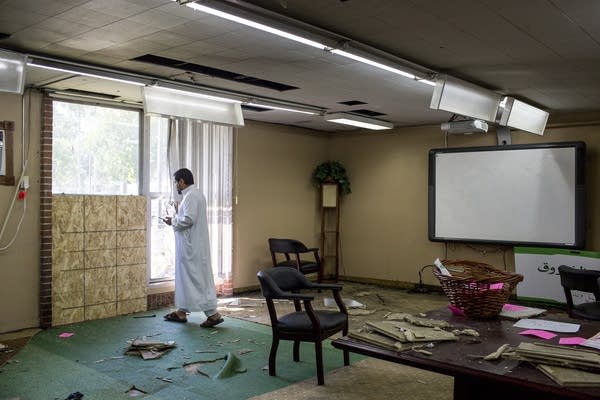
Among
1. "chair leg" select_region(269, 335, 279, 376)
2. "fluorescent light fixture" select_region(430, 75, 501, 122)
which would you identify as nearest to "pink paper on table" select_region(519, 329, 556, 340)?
"chair leg" select_region(269, 335, 279, 376)

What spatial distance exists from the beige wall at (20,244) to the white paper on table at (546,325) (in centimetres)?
487

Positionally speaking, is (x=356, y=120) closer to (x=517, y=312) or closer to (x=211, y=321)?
(x=211, y=321)

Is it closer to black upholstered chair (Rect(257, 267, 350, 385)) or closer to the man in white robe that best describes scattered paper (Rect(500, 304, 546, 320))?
black upholstered chair (Rect(257, 267, 350, 385))

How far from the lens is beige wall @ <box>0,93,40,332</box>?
5488 millimetres

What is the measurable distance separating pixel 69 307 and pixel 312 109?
3637 millimetres

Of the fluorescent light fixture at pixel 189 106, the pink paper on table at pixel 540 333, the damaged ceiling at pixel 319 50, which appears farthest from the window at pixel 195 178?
the pink paper on table at pixel 540 333

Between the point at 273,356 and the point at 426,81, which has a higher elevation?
the point at 426,81

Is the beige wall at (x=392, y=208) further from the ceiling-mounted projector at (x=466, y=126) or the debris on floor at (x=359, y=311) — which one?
the debris on floor at (x=359, y=311)

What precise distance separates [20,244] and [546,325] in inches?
198

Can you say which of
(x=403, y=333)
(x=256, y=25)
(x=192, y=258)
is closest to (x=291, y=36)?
(x=256, y=25)

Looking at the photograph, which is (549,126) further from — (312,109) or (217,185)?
(217,185)

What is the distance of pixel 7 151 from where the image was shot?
18.0 ft

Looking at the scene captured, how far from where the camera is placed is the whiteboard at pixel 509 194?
684cm

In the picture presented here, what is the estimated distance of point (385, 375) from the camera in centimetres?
429
